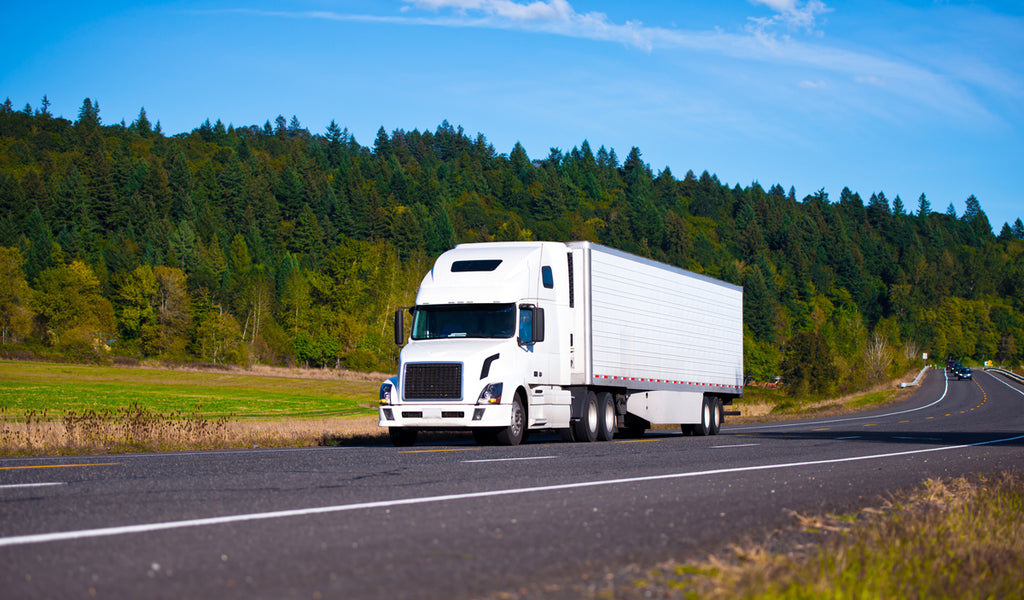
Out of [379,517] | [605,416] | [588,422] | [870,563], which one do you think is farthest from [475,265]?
[870,563]

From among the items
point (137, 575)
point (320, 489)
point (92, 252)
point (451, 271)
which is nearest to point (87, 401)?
point (451, 271)

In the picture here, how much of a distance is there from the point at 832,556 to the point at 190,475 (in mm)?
7226

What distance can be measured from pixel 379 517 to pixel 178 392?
61338 millimetres

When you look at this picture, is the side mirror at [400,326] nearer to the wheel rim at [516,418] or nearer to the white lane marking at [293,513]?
the wheel rim at [516,418]

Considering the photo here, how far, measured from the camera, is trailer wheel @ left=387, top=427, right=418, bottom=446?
19.5 meters

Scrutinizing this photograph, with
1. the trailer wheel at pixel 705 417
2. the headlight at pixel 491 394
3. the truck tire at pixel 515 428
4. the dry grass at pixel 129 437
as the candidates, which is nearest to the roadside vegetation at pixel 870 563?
the headlight at pixel 491 394

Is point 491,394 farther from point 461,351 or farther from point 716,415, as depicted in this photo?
point 716,415

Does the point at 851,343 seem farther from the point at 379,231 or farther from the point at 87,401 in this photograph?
the point at 87,401

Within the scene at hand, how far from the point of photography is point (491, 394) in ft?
60.7

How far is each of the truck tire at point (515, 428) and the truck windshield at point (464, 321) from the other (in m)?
1.34

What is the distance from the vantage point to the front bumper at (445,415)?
18438mm

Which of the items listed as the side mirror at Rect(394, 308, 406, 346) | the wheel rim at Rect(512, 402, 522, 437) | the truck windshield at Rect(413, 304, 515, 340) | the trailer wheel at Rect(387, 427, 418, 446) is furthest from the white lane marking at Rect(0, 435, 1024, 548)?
the side mirror at Rect(394, 308, 406, 346)

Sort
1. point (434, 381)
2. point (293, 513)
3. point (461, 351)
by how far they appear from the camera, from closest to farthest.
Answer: point (293, 513)
point (434, 381)
point (461, 351)

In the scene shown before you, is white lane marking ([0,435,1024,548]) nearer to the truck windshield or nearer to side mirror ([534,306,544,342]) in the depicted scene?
side mirror ([534,306,544,342])
